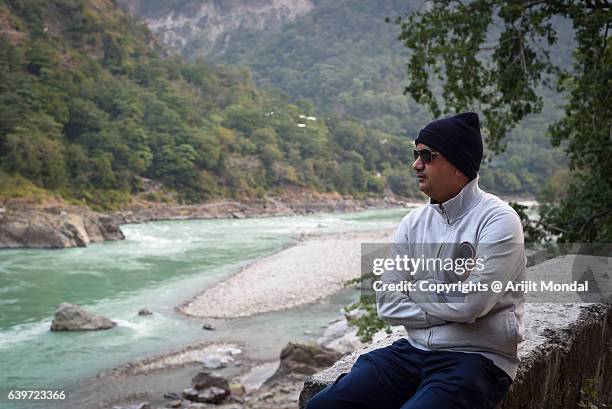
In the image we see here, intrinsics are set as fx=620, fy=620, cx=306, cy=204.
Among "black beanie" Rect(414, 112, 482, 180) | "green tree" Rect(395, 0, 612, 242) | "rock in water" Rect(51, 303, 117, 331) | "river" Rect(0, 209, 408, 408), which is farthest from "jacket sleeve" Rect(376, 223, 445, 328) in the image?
"rock in water" Rect(51, 303, 117, 331)

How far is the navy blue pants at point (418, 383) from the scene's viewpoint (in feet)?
5.28

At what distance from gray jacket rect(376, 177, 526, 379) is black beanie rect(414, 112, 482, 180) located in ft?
0.22

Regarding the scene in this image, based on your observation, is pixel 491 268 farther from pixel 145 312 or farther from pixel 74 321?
pixel 145 312

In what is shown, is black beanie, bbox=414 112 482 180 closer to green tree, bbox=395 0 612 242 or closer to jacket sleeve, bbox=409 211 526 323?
jacket sleeve, bbox=409 211 526 323

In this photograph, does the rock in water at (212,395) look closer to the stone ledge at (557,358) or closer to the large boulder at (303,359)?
the large boulder at (303,359)

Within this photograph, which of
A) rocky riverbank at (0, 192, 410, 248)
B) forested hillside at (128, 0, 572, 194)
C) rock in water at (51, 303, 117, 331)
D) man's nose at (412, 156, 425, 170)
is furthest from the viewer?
forested hillside at (128, 0, 572, 194)

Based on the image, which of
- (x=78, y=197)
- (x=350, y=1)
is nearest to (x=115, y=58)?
(x=78, y=197)

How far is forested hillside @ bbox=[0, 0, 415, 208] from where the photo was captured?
1497 inches

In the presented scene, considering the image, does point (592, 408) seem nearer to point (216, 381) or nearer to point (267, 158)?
point (216, 381)

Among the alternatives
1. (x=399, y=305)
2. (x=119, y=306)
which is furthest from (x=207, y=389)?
(x=399, y=305)

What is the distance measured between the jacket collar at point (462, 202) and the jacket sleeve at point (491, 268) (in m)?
0.12

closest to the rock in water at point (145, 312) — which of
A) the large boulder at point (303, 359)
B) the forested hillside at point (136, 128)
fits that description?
the large boulder at point (303, 359)

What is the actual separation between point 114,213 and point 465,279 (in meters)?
37.5

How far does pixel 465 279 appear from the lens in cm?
174
